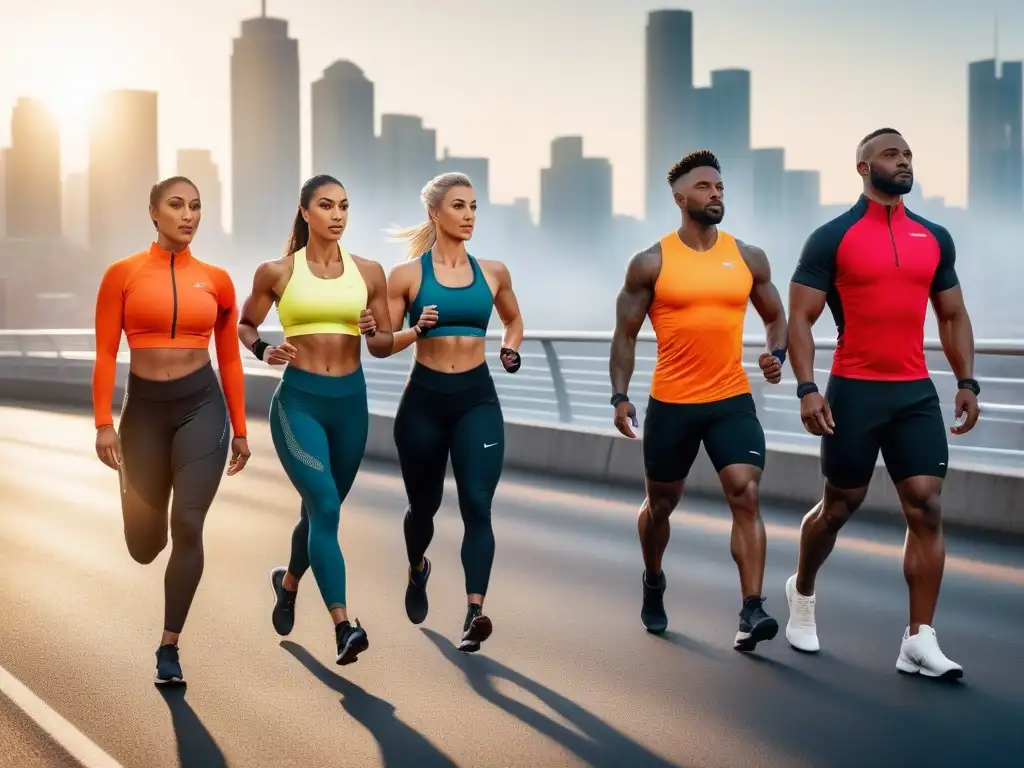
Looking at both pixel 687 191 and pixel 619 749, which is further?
pixel 687 191

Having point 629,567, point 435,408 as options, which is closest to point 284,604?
point 435,408

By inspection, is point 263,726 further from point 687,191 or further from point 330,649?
point 687,191

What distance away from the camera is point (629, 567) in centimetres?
1108

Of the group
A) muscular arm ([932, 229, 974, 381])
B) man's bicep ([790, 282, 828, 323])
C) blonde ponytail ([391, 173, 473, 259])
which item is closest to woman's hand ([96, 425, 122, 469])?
blonde ponytail ([391, 173, 473, 259])

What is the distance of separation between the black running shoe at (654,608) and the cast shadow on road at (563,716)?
102 cm

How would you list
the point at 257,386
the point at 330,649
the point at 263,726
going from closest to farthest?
the point at 263,726 < the point at 330,649 < the point at 257,386

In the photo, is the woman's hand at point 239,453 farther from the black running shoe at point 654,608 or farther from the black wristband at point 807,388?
the black wristband at point 807,388

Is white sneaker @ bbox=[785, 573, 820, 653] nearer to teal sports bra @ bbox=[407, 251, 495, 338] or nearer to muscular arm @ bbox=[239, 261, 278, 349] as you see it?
teal sports bra @ bbox=[407, 251, 495, 338]

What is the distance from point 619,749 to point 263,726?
4.59ft

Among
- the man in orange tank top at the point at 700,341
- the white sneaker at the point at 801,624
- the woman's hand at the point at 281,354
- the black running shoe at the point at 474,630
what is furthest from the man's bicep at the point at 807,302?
the woman's hand at the point at 281,354

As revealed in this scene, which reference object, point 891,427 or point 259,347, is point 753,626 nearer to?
point 891,427

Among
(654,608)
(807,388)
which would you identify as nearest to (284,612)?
(654,608)

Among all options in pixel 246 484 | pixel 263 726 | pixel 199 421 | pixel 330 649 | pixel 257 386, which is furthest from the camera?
pixel 257 386

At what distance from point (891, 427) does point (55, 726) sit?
12.2ft
